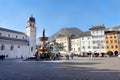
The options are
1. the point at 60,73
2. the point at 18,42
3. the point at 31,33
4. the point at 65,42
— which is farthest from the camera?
the point at 65,42

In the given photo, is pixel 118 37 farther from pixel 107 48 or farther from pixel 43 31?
pixel 43 31

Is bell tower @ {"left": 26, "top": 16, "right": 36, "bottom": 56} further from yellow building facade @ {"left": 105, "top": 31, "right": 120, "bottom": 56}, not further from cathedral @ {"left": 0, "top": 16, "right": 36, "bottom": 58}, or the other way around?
yellow building facade @ {"left": 105, "top": 31, "right": 120, "bottom": 56}

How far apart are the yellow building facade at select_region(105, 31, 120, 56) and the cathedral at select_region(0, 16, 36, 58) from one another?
33839 mm

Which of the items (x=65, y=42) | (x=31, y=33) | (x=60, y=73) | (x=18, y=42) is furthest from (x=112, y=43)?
(x=60, y=73)

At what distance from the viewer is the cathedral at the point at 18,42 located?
6469 cm

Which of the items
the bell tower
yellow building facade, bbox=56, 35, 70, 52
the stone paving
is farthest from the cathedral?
the stone paving

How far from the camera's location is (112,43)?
8162 cm

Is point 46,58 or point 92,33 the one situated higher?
point 92,33

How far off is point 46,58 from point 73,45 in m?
53.8

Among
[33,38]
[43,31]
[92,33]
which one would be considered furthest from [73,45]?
[43,31]

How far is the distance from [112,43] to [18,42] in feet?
137

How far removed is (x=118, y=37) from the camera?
7938 centimetres

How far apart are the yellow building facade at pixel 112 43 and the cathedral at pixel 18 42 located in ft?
111

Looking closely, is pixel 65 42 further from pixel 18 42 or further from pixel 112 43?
pixel 18 42
